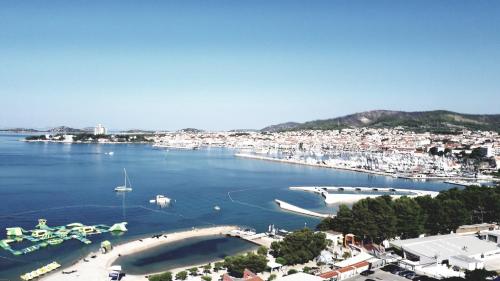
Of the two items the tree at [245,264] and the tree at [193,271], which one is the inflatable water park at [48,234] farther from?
the tree at [245,264]

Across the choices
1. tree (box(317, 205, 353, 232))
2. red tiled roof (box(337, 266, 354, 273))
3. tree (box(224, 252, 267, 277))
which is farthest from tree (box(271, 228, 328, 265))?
tree (box(317, 205, 353, 232))

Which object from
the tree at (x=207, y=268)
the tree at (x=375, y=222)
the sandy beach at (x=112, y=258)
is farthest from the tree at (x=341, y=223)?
the tree at (x=207, y=268)

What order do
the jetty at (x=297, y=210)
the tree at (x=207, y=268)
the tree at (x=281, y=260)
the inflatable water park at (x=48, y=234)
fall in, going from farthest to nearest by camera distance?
the jetty at (x=297, y=210)
the inflatable water park at (x=48, y=234)
the tree at (x=281, y=260)
the tree at (x=207, y=268)

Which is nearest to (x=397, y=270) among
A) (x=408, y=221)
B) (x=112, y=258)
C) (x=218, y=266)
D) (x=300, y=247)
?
(x=300, y=247)

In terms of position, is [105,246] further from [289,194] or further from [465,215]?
[289,194]

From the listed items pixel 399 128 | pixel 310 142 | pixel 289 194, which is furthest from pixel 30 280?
→ pixel 399 128

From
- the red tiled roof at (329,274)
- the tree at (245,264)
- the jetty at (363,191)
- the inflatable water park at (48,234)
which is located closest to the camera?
the red tiled roof at (329,274)

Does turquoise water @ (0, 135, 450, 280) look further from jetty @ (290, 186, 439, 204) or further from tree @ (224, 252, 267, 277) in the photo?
tree @ (224, 252, 267, 277)
